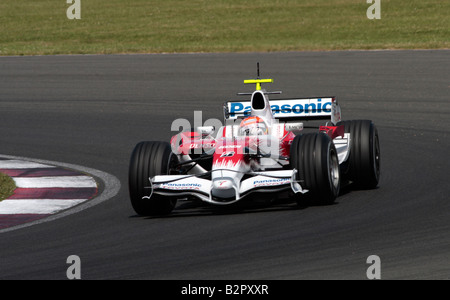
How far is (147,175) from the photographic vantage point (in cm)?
938

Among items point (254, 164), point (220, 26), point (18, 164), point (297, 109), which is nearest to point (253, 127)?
point (254, 164)

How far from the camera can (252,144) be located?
9.74m

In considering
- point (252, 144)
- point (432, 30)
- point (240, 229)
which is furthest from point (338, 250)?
point (432, 30)

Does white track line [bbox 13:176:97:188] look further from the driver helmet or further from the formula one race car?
the driver helmet

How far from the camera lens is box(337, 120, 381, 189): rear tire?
34.1ft

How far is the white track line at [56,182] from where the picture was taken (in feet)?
37.4

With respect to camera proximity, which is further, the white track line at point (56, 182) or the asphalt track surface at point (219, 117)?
the white track line at point (56, 182)

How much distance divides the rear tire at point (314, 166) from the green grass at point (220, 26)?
615 inches

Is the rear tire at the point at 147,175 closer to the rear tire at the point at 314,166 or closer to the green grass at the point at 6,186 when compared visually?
the rear tire at the point at 314,166

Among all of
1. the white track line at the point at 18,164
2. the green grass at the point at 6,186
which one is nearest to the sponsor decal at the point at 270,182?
the green grass at the point at 6,186

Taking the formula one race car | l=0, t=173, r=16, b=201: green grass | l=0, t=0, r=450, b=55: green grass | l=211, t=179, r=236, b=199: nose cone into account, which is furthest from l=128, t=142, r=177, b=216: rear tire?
l=0, t=0, r=450, b=55: green grass

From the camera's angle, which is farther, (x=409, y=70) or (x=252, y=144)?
(x=409, y=70)

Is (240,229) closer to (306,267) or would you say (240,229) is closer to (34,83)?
(306,267)
